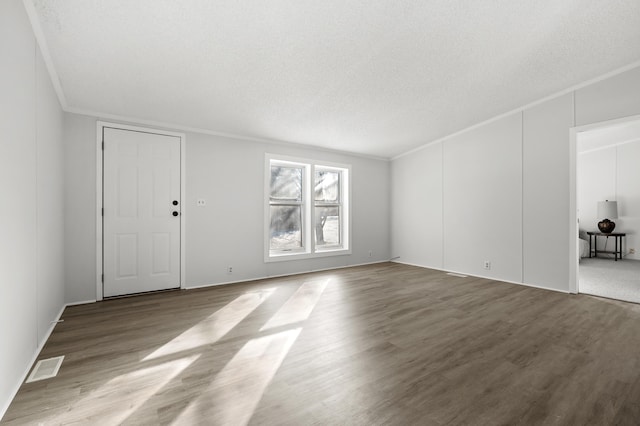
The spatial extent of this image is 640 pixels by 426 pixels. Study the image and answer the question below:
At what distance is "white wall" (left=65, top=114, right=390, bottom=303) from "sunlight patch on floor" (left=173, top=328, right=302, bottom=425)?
225cm

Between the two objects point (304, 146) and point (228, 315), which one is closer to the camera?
point (228, 315)

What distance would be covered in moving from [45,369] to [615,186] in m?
10.1

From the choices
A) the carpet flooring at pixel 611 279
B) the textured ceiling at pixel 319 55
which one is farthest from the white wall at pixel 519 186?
the carpet flooring at pixel 611 279

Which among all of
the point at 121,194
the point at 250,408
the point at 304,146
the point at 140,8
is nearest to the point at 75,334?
the point at 121,194

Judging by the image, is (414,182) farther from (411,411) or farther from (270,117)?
(411,411)

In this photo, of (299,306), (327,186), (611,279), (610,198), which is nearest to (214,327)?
(299,306)

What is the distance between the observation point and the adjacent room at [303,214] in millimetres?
1683

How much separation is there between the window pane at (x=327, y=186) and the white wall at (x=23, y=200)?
3.92m

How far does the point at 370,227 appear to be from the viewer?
242 inches

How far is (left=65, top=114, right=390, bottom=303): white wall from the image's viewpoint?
11.1 feet

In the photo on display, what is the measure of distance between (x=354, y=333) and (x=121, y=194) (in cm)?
339

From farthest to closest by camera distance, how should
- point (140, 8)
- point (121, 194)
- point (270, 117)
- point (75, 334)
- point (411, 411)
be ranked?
point (270, 117), point (121, 194), point (75, 334), point (140, 8), point (411, 411)

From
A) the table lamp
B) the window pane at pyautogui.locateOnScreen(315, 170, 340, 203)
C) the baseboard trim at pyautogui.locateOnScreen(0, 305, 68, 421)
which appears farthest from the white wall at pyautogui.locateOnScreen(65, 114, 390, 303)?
the table lamp

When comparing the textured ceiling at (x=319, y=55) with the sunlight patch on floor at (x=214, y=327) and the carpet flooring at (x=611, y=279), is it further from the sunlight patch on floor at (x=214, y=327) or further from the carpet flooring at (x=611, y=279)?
the carpet flooring at (x=611, y=279)
